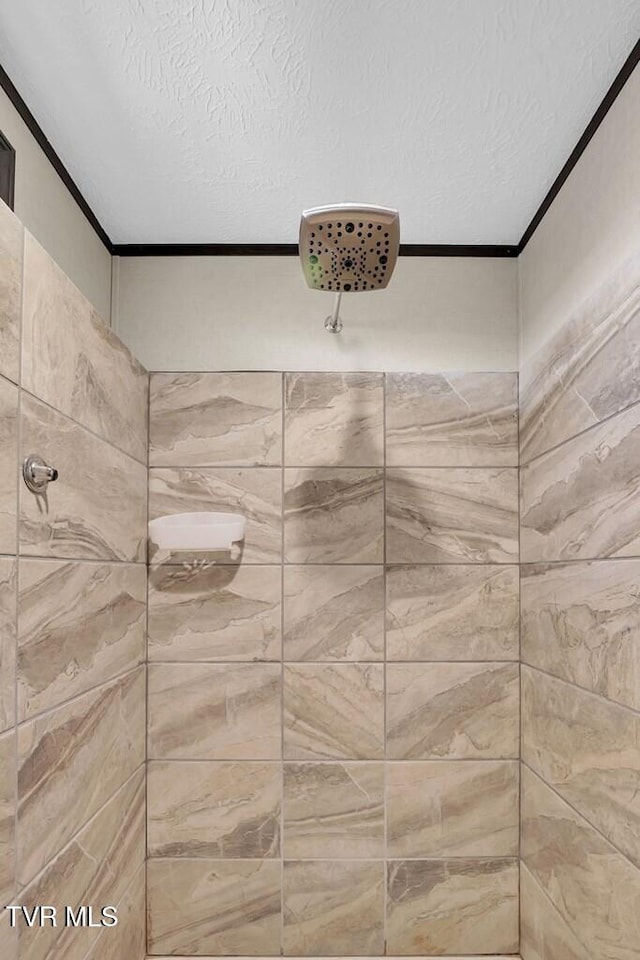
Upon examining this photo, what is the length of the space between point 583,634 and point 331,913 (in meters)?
1.17

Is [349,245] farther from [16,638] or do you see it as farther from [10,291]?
[16,638]

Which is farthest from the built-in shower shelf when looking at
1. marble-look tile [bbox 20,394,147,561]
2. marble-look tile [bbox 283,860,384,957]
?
marble-look tile [bbox 283,860,384,957]

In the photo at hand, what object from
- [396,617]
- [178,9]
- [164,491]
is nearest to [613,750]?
[396,617]

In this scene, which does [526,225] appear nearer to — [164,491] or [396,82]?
[396,82]

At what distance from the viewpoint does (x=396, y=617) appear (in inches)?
91.3

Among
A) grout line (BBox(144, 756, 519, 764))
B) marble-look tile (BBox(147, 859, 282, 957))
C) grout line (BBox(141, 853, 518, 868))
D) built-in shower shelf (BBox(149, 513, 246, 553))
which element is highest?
built-in shower shelf (BBox(149, 513, 246, 553))

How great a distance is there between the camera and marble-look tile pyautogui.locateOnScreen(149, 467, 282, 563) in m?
A: 2.33

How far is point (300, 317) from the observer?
7.93ft

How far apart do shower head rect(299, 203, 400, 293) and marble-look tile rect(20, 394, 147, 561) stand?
63 cm

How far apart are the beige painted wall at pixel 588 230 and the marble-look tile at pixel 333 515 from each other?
0.62 m

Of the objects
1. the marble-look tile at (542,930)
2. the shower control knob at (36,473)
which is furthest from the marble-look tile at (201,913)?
the shower control knob at (36,473)

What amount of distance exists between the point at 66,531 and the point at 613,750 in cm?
117

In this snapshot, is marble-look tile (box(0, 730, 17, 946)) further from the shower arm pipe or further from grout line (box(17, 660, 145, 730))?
the shower arm pipe

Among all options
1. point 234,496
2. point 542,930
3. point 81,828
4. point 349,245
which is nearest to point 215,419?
point 234,496
